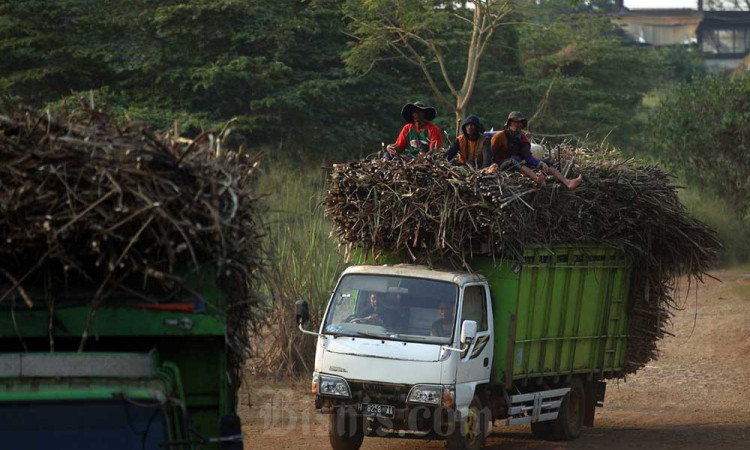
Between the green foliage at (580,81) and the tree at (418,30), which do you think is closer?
the tree at (418,30)

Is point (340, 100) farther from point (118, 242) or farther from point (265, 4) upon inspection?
point (118, 242)

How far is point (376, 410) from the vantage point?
33.5 ft

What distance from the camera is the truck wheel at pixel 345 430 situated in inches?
411

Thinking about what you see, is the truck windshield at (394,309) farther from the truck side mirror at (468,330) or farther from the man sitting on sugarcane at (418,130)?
the man sitting on sugarcane at (418,130)

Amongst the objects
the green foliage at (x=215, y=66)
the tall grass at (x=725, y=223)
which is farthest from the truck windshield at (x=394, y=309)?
the tall grass at (x=725, y=223)

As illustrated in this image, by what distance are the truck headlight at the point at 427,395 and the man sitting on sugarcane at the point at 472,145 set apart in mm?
2840

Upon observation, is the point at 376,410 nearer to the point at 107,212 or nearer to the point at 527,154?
the point at 527,154

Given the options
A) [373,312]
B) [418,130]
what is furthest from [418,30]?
[373,312]

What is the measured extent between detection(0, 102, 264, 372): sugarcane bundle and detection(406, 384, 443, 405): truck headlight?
13.8 feet

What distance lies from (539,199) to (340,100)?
44.9 feet

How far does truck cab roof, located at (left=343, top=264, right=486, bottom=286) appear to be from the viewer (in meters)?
10.8

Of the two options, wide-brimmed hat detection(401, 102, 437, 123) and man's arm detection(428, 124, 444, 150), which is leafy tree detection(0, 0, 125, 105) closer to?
wide-brimmed hat detection(401, 102, 437, 123)

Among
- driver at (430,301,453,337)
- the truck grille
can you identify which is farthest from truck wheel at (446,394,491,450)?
driver at (430,301,453,337)

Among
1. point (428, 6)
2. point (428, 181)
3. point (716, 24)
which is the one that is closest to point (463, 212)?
point (428, 181)
